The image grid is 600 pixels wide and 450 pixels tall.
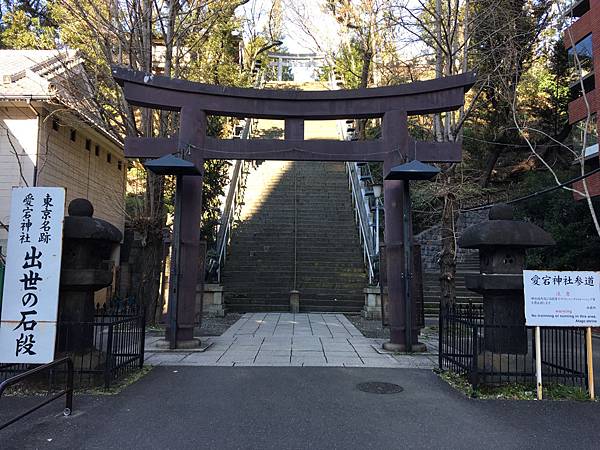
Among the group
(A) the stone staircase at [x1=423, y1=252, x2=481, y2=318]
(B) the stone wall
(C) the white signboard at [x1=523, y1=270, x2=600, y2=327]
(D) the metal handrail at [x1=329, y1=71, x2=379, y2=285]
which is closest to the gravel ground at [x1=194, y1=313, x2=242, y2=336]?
(D) the metal handrail at [x1=329, y1=71, x2=379, y2=285]

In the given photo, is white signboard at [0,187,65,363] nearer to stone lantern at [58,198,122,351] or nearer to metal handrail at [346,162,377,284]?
stone lantern at [58,198,122,351]

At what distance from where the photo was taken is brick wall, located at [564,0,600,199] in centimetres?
1844

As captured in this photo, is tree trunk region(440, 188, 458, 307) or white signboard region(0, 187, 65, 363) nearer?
white signboard region(0, 187, 65, 363)

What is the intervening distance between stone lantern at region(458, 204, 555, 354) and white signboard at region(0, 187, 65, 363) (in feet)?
18.7

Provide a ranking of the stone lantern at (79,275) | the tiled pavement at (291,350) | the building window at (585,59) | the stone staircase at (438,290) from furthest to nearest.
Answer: the building window at (585,59) < the stone staircase at (438,290) < the tiled pavement at (291,350) < the stone lantern at (79,275)

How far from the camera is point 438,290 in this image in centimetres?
1611

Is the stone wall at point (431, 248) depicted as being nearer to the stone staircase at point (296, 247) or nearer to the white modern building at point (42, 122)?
the stone staircase at point (296, 247)

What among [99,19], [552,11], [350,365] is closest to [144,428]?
[350,365]

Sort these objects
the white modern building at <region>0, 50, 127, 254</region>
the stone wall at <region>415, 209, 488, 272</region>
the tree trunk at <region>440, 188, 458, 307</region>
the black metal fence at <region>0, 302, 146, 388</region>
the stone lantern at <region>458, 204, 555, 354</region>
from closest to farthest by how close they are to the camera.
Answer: the black metal fence at <region>0, 302, 146, 388</region>
the stone lantern at <region>458, 204, 555, 354</region>
the tree trunk at <region>440, 188, 458, 307</region>
the white modern building at <region>0, 50, 127, 254</region>
the stone wall at <region>415, 209, 488, 272</region>

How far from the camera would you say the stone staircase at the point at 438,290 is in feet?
48.9

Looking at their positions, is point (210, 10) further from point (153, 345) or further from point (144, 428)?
point (144, 428)

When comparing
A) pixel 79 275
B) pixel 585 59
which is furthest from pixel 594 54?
pixel 79 275

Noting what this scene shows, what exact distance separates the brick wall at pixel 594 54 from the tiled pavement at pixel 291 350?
12316 mm

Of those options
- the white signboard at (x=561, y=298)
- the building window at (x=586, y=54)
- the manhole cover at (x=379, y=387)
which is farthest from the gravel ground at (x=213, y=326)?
the building window at (x=586, y=54)
